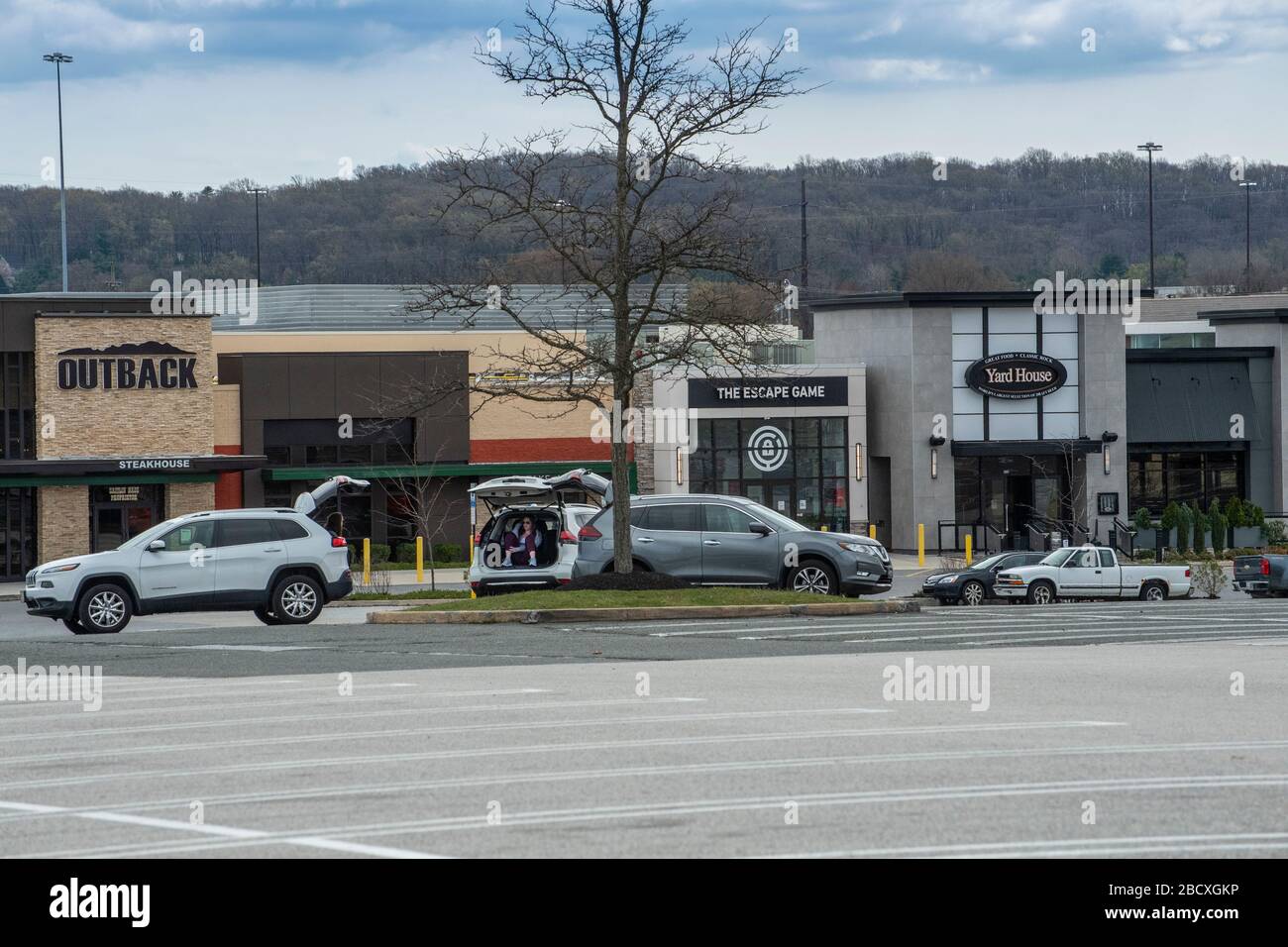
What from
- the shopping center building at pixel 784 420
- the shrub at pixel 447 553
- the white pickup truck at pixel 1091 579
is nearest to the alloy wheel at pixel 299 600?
the white pickup truck at pixel 1091 579

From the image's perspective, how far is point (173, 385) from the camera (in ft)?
150

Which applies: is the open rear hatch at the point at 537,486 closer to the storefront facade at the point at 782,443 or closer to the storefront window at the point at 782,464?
the storefront facade at the point at 782,443

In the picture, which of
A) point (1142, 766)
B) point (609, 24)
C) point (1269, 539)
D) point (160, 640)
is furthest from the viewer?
point (1269, 539)

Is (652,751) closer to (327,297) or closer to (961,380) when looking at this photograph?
(961,380)

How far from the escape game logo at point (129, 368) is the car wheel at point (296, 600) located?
23.1m

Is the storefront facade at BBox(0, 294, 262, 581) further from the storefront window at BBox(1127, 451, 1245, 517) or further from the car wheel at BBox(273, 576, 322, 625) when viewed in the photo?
the storefront window at BBox(1127, 451, 1245, 517)

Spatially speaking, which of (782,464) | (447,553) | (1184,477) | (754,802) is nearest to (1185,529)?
(1184,477)

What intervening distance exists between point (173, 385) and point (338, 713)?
3501cm

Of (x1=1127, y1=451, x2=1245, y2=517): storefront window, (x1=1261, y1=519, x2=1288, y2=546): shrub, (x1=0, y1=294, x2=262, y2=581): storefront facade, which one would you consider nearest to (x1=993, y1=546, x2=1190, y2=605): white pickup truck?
(x1=1261, y1=519, x2=1288, y2=546): shrub

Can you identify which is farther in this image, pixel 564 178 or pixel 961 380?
pixel 961 380

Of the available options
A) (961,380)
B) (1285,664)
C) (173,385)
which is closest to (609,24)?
(1285,664)

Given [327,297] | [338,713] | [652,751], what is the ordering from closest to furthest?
[652,751], [338,713], [327,297]

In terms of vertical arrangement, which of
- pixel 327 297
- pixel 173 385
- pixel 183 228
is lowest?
pixel 173 385
